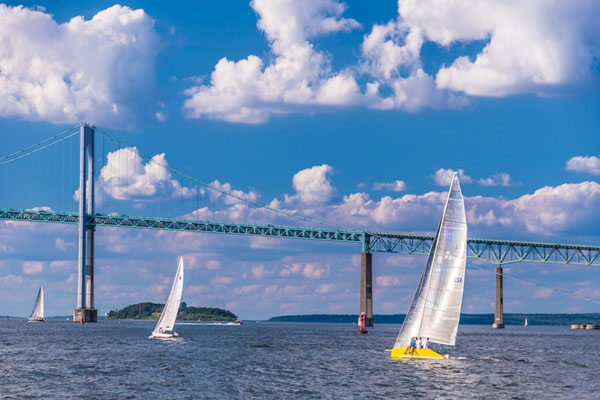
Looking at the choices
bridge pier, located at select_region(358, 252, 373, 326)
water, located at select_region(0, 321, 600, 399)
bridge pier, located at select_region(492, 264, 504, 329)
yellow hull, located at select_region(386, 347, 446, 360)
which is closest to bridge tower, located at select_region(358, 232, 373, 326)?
bridge pier, located at select_region(358, 252, 373, 326)

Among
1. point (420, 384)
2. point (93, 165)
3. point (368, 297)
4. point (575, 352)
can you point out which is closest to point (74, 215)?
point (93, 165)

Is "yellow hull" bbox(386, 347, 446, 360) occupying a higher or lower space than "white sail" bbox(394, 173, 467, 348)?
Result: lower

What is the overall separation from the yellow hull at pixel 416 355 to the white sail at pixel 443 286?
1.42 m

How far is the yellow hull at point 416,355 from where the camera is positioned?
50500 mm

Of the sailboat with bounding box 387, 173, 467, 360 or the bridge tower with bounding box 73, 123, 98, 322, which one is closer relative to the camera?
the sailboat with bounding box 387, 173, 467, 360

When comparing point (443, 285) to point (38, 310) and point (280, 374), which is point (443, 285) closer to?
point (280, 374)

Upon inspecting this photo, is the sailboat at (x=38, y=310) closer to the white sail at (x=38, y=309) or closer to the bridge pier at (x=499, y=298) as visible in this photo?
the white sail at (x=38, y=309)

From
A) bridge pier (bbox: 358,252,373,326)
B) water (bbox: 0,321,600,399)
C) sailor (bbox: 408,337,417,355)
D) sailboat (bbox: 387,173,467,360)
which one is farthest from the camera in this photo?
bridge pier (bbox: 358,252,373,326)

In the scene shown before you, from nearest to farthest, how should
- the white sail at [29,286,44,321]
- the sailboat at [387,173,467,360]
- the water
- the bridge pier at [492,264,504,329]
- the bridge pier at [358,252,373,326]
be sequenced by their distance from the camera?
1. the water
2. the sailboat at [387,173,467,360]
3. the bridge pier at [358,252,373,326]
4. the bridge pier at [492,264,504,329]
5. the white sail at [29,286,44,321]

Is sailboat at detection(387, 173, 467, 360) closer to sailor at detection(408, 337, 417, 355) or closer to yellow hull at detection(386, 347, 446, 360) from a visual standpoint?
sailor at detection(408, 337, 417, 355)

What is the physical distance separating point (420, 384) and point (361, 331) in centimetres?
6680

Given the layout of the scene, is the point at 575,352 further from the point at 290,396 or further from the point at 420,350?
the point at 290,396

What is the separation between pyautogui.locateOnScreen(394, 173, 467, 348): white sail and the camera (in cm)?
4888

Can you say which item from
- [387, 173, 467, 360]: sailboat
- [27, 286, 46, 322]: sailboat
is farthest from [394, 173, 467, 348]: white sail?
[27, 286, 46, 322]: sailboat
